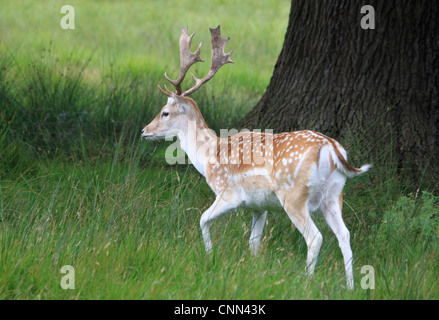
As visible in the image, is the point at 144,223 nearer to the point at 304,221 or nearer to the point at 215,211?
the point at 215,211

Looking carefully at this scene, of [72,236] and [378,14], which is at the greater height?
[378,14]

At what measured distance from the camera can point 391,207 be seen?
487 cm

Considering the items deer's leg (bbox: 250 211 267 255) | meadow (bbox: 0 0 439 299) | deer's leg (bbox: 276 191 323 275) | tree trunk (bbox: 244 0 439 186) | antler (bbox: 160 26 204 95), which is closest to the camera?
meadow (bbox: 0 0 439 299)

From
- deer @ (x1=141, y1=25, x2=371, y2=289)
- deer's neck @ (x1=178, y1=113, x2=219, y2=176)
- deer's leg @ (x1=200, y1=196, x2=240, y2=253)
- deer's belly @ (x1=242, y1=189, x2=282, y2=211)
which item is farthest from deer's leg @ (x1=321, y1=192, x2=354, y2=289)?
deer's neck @ (x1=178, y1=113, x2=219, y2=176)

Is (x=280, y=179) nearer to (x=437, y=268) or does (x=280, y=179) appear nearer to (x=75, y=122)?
(x=437, y=268)

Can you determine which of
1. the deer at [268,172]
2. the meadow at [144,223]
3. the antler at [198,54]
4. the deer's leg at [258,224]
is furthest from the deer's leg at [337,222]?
the antler at [198,54]

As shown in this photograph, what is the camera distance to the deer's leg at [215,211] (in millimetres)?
4320

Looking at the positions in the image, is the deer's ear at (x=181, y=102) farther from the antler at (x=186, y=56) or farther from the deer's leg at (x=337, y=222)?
the deer's leg at (x=337, y=222)

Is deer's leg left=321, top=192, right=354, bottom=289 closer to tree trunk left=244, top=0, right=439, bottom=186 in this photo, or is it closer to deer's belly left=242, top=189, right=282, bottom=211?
deer's belly left=242, top=189, right=282, bottom=211

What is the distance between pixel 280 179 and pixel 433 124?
6.45 ft

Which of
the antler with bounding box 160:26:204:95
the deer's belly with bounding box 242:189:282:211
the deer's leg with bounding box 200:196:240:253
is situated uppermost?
the antler with bounding box 160:26:204:95

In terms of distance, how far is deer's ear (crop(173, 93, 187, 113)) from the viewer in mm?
4820

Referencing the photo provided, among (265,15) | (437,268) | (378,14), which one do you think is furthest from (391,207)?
(265,15)

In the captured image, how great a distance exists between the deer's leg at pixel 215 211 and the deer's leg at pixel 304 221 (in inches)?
16.2
